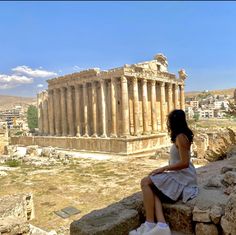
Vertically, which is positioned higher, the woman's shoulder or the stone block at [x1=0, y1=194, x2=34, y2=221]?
the woman's shoulder

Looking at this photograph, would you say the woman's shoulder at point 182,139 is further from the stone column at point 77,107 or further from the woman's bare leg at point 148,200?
the stone column at point 77,107

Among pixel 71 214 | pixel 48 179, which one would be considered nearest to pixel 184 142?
pixel 71 214

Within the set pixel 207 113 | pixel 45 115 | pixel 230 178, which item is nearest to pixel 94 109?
pixel 45 115

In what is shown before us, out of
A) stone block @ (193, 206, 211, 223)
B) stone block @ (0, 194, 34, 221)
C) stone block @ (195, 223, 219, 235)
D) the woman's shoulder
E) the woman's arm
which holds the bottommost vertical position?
stone block @ (0, 194, 34, 221)

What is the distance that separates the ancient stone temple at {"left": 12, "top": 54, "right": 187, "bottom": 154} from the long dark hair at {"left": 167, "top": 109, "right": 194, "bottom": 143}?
22957mm

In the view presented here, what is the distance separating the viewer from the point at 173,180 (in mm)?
4066

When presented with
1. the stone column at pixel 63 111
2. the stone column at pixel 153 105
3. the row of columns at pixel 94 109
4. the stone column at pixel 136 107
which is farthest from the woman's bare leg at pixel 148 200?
the stone column at pixel 63 111

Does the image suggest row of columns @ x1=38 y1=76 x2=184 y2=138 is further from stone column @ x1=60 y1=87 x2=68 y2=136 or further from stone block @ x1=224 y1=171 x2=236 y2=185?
stone block @ x1=224 y1=171 x2=236 y2=185

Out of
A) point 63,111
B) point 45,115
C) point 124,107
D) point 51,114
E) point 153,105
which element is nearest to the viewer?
point 124,107

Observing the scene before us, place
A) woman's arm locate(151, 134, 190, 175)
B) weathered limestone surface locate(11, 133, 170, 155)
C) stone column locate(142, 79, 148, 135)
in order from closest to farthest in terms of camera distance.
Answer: woman's arm locate(151, 134, 190, 175)
weathered limestone surface locate(11, 133, 170, 155)
stone column locate(142, 79, 148, 135)

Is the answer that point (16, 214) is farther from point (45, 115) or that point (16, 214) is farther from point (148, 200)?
point (45, 115)

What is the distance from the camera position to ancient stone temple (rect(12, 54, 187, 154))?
97.8 feet

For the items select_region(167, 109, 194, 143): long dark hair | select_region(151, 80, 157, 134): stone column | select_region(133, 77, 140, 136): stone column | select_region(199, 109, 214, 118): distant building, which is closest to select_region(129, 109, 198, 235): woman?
select_region(167, 109, 194, 143): long dark hair

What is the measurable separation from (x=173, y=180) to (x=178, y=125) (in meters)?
0.84
